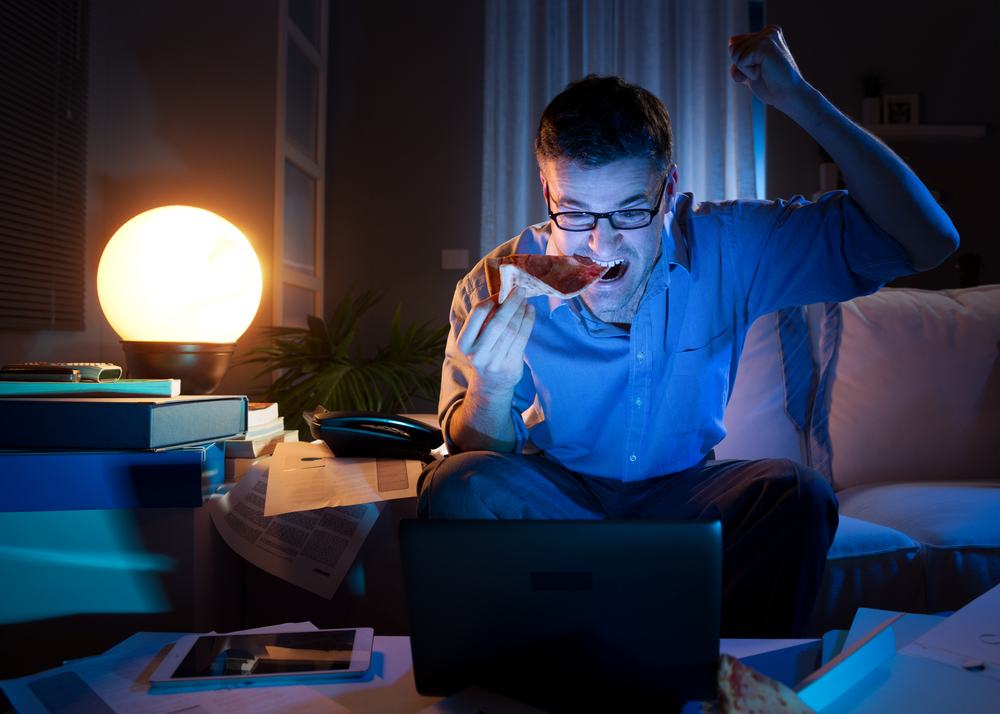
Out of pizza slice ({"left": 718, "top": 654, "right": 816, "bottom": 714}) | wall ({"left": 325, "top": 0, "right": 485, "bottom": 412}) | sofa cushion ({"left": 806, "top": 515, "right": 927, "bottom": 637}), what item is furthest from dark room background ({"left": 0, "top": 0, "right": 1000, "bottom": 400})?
pizza slice ({"left": 718, "top": 654, "right": 816, "bottom": 714})

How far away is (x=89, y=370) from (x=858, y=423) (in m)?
1.87

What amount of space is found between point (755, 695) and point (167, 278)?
4.80ft

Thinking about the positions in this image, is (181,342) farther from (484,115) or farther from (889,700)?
(484,115)

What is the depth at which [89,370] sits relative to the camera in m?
1.18

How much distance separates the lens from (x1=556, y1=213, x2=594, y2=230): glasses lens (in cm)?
113

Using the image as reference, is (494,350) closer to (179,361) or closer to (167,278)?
(179,361)

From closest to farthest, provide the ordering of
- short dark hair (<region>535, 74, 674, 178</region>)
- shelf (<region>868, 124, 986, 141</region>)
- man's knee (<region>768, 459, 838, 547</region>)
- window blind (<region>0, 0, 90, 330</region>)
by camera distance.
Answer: man's knee (<region>768, 459, 838, 547</region>), short dark hair (<region>535, 74, 674, 178</region>), window blind (<region>0, 0, 90, 330</region>), shelf (<region>868, 124, 986, 141</region>)

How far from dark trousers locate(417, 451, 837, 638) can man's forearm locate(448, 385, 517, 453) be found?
0.11 metres

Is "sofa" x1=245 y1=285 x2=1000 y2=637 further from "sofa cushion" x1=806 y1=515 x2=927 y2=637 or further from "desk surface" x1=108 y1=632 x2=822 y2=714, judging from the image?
"desk surface" x1=108 y1=632 x2=822 y2=714

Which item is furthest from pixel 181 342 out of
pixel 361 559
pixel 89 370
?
pixel 361 559

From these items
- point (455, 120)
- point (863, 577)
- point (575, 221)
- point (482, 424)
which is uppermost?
point (455, 120)

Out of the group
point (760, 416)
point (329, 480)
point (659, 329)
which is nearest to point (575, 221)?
point (659, 329)

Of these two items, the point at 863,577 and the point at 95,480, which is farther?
the point at 863,577

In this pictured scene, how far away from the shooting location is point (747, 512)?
104 cm
